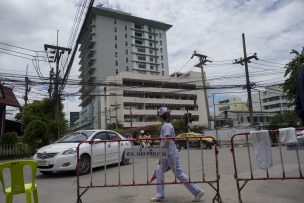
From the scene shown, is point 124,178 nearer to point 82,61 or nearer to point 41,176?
point 41,176

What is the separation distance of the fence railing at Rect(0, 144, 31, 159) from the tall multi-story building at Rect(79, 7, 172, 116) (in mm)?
63357

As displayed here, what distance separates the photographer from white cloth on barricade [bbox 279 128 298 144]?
574cm

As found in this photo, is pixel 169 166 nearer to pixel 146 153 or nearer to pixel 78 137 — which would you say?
pixel 146 153

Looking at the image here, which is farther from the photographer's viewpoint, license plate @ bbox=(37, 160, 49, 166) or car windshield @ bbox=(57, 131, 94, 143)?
car windshield @ bbox=(57, 131, 94, 143)

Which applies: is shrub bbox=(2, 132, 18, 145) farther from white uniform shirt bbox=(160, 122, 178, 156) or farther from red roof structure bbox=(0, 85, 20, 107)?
white uniform shirt bbox=(160, 122, 178, 156)

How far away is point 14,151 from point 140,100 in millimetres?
53498

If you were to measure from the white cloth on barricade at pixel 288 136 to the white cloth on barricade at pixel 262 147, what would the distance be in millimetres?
328

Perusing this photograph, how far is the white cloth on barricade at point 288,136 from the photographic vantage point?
574 centimetres

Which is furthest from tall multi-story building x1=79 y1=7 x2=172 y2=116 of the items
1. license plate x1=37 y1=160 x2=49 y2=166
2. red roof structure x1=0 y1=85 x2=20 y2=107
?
license plate x1=37 y1=160 x2=49 y2=166

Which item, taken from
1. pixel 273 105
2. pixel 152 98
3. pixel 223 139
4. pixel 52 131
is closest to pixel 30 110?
pixel 52 131

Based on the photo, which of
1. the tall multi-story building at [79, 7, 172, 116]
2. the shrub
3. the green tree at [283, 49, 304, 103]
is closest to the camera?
the green tree at [283, 49, 304, 103]

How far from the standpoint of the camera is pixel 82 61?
3861 inches

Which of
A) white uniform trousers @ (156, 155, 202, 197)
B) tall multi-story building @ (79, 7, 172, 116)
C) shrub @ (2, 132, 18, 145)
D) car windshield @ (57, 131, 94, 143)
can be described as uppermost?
tall multi-story building @ (79, 7, 172, 116)

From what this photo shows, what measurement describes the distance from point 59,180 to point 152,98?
66.0m
